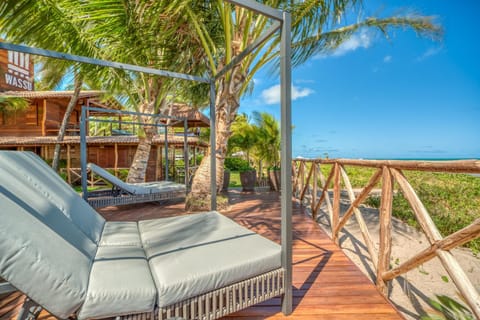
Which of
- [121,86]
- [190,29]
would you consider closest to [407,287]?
[190,29]

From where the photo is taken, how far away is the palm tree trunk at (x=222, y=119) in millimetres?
5383

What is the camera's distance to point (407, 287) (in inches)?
102

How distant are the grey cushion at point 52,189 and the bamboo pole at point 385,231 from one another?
2.66 m

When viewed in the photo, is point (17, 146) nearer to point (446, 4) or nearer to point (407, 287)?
point (407, 287)

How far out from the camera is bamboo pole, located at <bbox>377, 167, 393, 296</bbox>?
230 centimetres

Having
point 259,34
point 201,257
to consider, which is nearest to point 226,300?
point 201,257

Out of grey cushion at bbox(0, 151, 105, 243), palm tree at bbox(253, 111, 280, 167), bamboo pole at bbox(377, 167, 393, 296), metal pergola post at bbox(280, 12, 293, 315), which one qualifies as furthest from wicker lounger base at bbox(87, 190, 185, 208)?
bamboo pole at bbox(377, 167, 393, 296)

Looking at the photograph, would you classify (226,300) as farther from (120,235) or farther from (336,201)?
(336,201)

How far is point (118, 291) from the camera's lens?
1315 mm

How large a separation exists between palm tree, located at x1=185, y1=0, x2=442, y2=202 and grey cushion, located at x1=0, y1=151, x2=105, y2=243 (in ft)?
9.71

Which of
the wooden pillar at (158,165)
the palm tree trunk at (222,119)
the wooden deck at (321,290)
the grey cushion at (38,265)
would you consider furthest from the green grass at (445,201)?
the wooden pillar at (158,165)

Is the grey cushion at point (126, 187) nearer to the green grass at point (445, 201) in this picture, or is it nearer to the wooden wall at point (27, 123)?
the green grass at point (445, 201)

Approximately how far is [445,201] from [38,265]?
750 centimetres

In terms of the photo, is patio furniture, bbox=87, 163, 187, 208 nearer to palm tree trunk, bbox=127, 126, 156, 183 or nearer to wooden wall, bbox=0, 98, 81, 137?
palm tree trunk, bbox=127, 126, 156, 183
